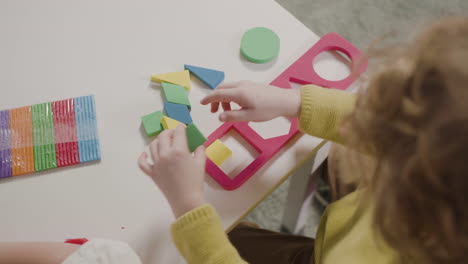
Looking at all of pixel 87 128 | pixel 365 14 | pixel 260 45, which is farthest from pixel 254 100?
pixel 365 14

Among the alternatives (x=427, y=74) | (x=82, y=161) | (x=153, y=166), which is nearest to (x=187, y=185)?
(x=153, y=166)

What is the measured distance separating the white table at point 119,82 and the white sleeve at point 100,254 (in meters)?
0.03

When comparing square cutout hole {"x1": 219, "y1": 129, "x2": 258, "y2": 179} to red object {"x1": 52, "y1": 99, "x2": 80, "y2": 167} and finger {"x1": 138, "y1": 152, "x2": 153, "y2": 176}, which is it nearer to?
finger {"x1": 138, "y1": 152, "x2": 153, "y2": 176}

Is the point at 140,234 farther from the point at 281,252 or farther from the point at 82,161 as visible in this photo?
the point at 281,252

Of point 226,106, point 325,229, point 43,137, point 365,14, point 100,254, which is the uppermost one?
point 365,14

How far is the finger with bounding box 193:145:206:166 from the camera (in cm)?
58

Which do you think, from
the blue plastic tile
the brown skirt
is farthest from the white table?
the brown skirt

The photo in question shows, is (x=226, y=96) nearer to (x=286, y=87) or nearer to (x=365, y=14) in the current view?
(x=286, y=87)

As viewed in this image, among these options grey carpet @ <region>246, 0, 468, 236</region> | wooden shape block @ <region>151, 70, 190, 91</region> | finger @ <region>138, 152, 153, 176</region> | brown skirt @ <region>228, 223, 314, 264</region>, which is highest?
grey carpet @ <region>246, 0, 468, 236</region>

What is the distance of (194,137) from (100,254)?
193 millimetres

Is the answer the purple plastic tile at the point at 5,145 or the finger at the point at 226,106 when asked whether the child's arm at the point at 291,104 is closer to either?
the finger at the point at 226,106

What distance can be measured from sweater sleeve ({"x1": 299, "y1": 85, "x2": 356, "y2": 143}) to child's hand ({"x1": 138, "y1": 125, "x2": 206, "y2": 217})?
0.16 meters

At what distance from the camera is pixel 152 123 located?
64 cm

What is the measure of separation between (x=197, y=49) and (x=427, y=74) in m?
0.43
